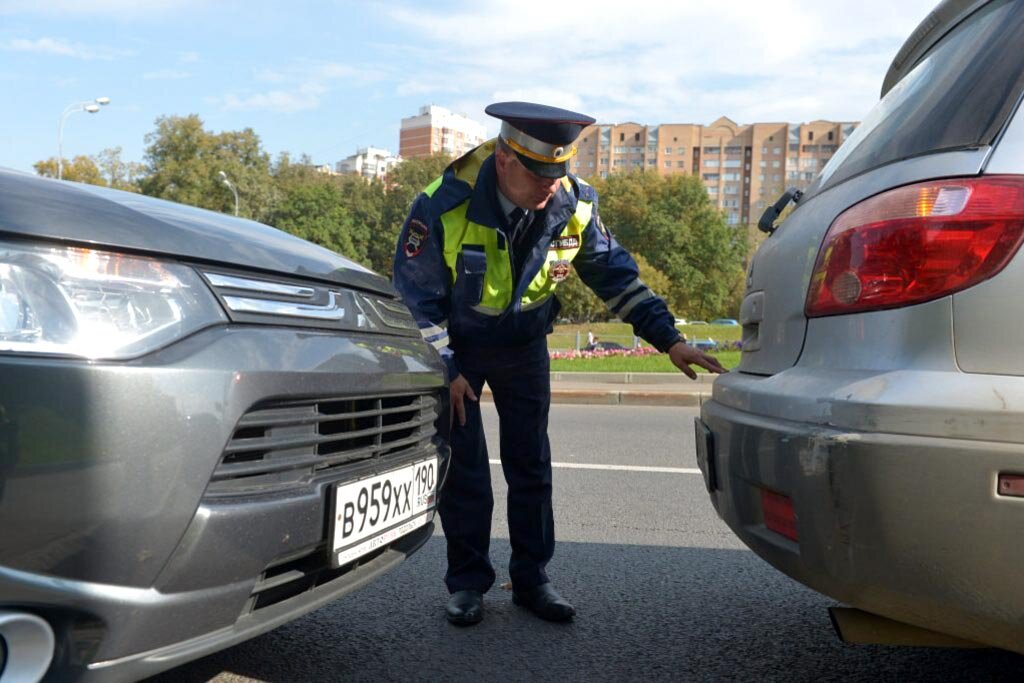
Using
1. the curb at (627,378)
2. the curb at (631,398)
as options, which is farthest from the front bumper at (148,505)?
the curb at (627,378)

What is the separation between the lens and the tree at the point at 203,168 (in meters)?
64.1

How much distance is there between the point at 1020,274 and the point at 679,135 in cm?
13982

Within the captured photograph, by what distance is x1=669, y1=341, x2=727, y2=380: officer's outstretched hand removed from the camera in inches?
119

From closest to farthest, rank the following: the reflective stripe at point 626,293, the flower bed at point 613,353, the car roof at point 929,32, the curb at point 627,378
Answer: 1. the car roof at point 929,32
2. the reflective stripe at point 626,293
3. the curb at point 627,378
4. the flower bed at point 613,353

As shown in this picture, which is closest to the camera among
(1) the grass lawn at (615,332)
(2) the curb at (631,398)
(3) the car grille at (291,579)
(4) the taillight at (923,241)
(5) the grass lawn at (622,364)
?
(4) the taillight at (923,241)

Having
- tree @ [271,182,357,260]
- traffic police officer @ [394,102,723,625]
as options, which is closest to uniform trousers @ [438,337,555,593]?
traffic police officer @ [394,102,723,625]

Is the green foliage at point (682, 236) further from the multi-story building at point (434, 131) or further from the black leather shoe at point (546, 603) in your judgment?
the black leather shoe at point (546, 603)

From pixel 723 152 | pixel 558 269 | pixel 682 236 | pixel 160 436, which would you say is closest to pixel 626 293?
pixel 558 269

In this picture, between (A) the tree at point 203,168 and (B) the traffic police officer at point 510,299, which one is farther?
(A) the tree at point 203,168

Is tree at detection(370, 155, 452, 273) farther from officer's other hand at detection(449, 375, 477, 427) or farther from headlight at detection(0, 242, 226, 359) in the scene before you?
headlight at detection(0, 242, 226, 359)

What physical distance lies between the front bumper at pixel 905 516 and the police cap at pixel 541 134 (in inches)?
52.1

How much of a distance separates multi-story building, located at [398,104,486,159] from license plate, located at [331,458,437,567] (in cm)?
12019

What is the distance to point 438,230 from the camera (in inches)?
118

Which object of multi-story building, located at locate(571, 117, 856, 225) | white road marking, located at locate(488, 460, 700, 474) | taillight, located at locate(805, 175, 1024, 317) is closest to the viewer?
taillight, located at locate(805, 175, 1024, 317)
